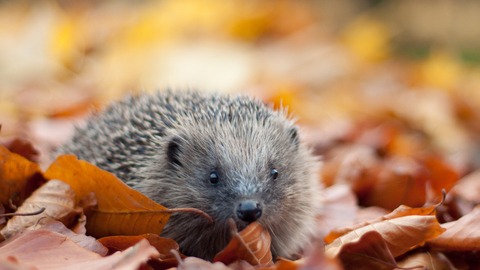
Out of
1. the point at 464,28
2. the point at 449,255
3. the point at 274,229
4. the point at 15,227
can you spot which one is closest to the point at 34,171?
the point at 15,227

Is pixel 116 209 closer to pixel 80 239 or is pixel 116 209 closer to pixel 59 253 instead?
pixel 80 239

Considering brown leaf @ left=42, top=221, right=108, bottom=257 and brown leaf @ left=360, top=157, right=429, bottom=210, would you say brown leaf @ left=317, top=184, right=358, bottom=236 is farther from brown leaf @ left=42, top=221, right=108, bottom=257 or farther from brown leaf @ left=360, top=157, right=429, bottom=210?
brown leaf @ left=42, top=221, right=108, bottom=257

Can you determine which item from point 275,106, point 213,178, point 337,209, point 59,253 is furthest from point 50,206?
point 275,106

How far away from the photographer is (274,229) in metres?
→ 3.16

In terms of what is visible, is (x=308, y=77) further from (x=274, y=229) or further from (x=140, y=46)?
(x=274, y=229)

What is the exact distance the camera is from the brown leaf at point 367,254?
2312 mm

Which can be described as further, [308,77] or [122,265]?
[308,77]

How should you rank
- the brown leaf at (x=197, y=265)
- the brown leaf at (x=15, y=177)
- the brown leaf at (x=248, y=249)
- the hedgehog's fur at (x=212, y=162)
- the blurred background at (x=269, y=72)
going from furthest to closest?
the blurred background at (x=269, y=72), the hedgehog's fur at (x=212, y=162), the brown leaf at (x=15, y=177), the brown leaf at (x=248, y=249), the brown leaf at (x=197, y=265)

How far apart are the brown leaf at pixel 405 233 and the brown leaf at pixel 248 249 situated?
373mm

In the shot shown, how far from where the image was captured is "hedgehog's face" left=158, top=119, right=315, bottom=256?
9.02 feet

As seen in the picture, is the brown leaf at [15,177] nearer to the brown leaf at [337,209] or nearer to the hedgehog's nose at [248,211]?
the hedgehog's nose at [248,211]

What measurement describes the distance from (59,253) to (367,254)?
1623 millimetres

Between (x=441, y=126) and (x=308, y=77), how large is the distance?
3.50 metres

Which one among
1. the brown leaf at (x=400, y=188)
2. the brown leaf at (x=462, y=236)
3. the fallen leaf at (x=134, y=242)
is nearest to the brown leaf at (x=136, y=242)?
the fallen leaf at (x=134, y=242)
